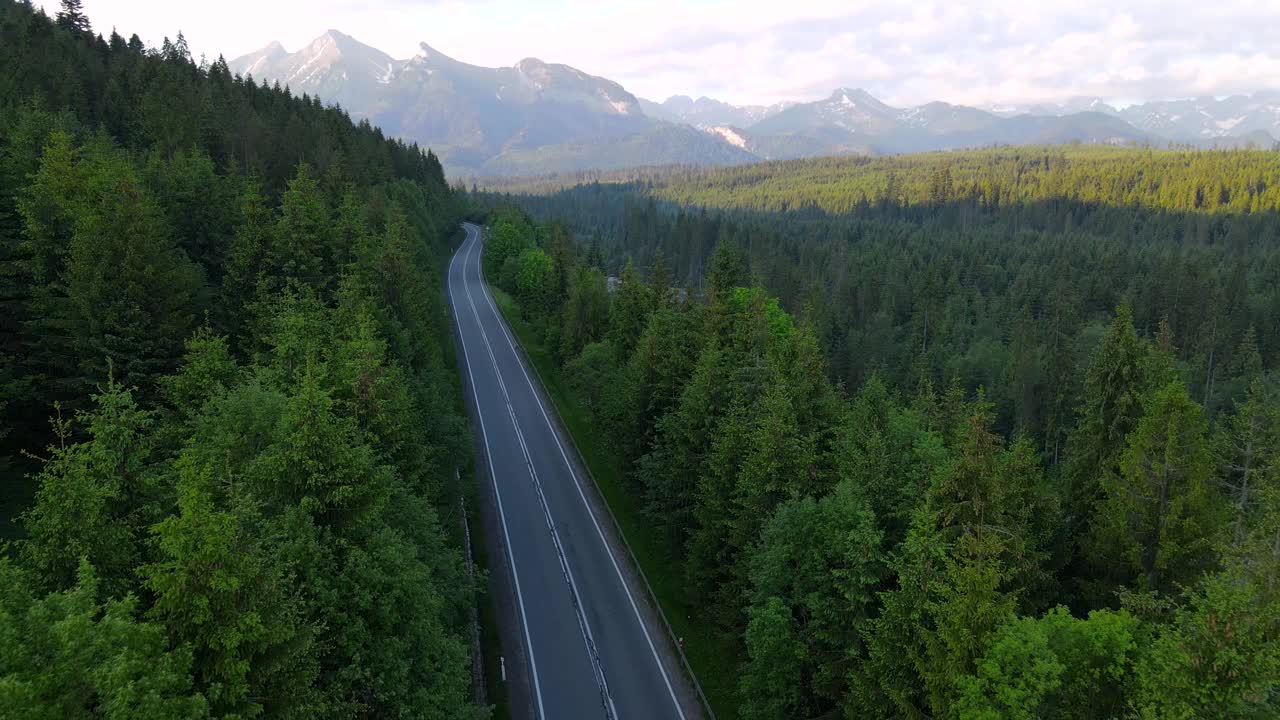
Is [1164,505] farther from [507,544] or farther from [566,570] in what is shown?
[507,544]

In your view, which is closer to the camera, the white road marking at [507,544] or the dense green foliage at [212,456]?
the dense green foliage at [212,456]

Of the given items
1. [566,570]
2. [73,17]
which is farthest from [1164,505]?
[73,17]

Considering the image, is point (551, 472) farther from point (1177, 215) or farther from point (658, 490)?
point (1177, 215)

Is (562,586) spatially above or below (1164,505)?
below

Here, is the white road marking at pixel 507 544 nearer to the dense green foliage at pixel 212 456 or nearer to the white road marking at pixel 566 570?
the white road marking at pixel 566 570

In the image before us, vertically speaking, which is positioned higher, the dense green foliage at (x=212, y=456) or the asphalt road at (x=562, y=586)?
the dense green foliage at (x=212, y=456)

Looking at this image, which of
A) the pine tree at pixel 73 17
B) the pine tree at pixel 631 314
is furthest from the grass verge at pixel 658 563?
the pine tree at pixel 73 17
